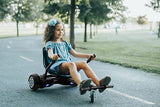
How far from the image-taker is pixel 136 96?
4.45 m

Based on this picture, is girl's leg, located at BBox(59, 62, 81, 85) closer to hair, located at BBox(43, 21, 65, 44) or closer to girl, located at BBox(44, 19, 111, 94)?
girl, located at BBox(44, 19, 111, 94)

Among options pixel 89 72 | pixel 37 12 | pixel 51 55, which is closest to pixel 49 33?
pixel 51 55

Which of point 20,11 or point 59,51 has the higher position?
point 20,11

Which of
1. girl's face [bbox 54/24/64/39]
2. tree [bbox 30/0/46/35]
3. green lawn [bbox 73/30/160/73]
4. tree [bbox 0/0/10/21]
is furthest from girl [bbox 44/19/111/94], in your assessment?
tree [bbox 30/0/46/35]

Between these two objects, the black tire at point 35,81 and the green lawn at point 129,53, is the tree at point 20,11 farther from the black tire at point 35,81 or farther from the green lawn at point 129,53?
the black tire at point 35,81

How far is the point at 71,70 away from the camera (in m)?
4.02

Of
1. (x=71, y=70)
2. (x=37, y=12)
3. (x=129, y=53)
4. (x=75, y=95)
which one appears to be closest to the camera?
(x=71, y=70)

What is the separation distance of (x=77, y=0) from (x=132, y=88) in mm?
11869

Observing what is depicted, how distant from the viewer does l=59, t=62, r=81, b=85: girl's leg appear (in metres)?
3.94

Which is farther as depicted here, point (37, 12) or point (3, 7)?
point (37, 12)

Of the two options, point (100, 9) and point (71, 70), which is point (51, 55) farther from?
point (100, 9)

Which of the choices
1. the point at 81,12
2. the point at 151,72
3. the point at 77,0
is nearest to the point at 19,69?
the point at 151,72

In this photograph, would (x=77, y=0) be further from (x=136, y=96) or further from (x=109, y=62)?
(x=136, y=96)

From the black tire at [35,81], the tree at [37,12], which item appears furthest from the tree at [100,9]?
the tree at [37,12]
